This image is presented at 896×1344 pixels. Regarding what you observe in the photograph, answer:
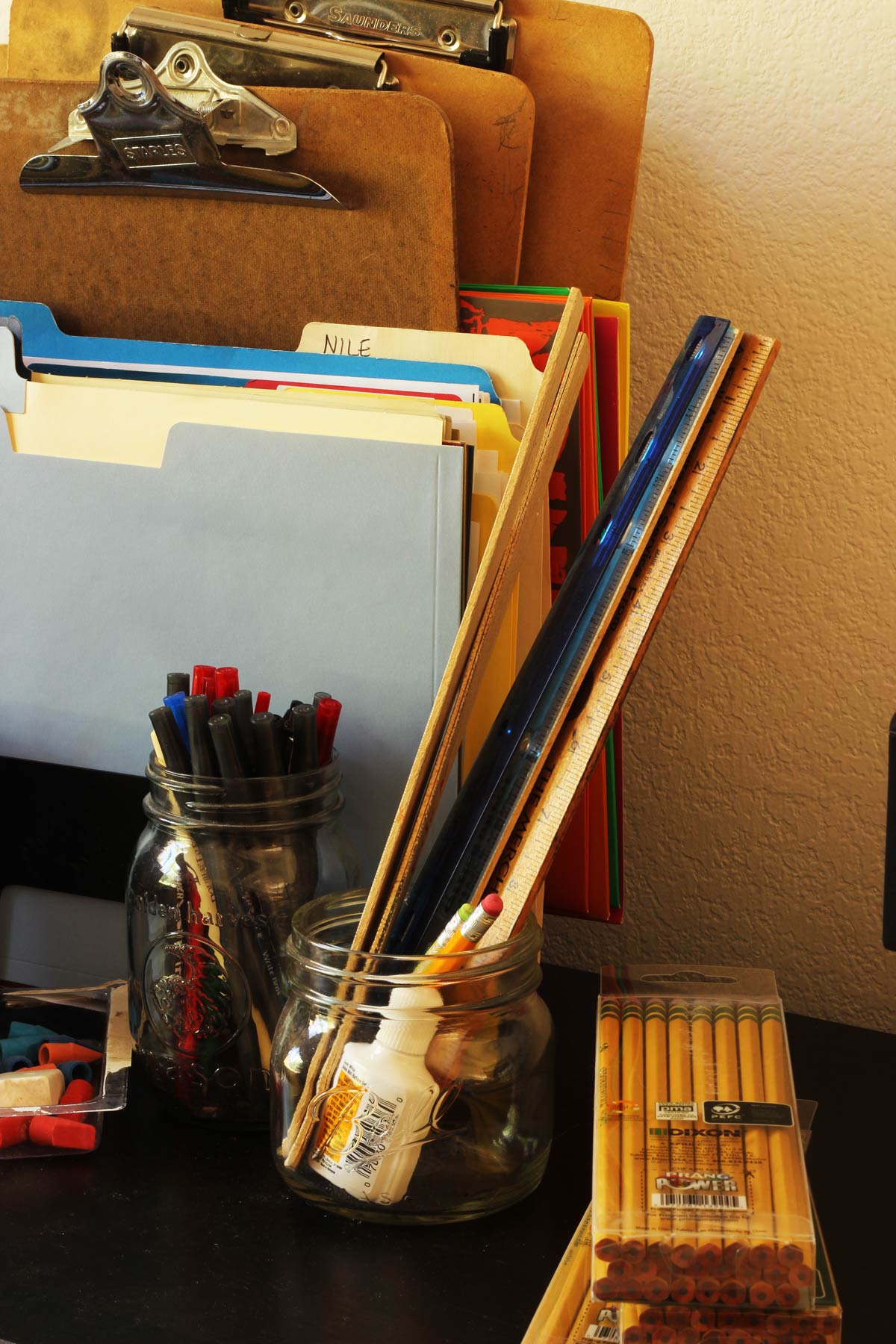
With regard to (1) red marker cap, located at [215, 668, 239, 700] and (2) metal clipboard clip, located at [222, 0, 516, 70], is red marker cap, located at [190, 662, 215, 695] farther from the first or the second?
(2) metal clipboard clip, located at [222, 0, 516, 70]

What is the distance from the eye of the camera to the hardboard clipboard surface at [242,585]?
1.90 feet

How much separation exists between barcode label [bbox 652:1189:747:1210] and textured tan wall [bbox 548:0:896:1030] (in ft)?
1.35

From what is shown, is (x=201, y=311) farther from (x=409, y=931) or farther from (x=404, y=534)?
(x=409, y=931)

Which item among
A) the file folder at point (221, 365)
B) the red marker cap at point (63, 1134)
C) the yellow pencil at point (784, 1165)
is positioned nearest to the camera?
the yellow pencil at point (784, 1165)

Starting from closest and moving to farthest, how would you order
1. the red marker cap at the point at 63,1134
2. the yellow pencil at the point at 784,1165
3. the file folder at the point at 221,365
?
the yellow pencil at the point at 784,1165
the red marker cap at the point at 63,1134
the file folder at the point at 221,365

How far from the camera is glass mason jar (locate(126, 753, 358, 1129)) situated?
1.71 feet

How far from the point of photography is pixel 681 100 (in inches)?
28.5

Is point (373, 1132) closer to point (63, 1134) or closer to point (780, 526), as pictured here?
point (63, 1134)

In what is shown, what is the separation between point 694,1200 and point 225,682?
0.28 m

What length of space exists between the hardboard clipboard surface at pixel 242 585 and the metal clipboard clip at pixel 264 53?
23 cm

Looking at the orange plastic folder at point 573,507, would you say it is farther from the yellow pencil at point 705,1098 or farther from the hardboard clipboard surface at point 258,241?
the yellow pencil at point 705,1098

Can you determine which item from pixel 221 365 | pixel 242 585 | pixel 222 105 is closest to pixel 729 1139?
pixel 242 585

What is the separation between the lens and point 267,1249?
17.8 inches

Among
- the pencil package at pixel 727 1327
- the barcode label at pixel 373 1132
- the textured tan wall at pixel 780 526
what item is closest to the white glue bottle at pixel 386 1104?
the barcode label at pixel 373 1132
